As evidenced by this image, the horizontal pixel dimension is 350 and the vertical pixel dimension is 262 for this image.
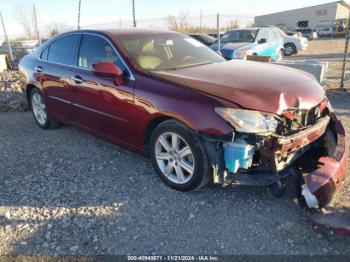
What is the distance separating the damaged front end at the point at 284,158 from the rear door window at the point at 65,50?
2.63 m

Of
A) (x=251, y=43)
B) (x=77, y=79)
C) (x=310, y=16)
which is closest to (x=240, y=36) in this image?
(x=251, y=43)

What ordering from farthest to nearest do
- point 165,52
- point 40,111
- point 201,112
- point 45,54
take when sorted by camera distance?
point 40,111, point 45,54, point 165,52, point 201,112

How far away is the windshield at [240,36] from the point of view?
1261cm

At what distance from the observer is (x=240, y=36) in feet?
42.4

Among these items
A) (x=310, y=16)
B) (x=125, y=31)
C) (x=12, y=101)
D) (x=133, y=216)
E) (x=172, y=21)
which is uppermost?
(x=310, y=16)

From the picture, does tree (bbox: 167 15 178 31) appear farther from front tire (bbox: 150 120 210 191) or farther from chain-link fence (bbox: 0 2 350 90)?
front tire (bbox: 150 120 210 191)

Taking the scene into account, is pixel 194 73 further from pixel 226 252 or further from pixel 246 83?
pixel 226 252

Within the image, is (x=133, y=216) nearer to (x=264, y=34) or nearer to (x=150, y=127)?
(x=150, y=127)

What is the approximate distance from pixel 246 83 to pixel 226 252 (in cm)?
161

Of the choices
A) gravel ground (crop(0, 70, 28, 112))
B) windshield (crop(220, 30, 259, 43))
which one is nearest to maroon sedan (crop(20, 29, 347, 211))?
gravel ground (crop(0, 70, 28, 112))

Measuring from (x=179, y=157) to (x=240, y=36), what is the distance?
1041 cm

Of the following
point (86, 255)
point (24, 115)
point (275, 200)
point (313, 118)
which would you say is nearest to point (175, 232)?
point (86, 255)

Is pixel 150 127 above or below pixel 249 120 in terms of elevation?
below

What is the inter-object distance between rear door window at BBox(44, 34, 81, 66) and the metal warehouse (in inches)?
2154
